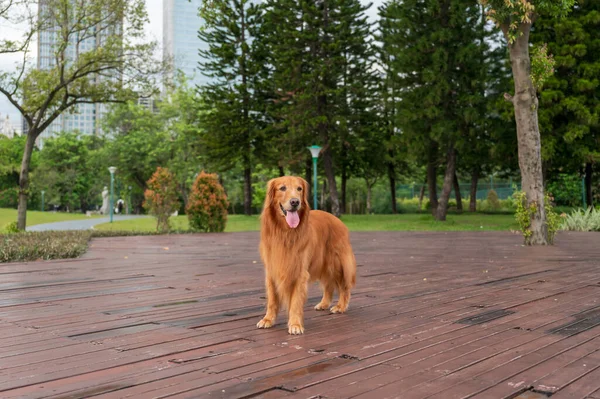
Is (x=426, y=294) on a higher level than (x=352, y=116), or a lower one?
lower

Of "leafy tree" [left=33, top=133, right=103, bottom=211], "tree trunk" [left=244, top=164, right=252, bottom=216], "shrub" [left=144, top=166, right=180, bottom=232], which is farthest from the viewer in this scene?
"leafy tree" [left=33, top=133, right=103, bottom=211]

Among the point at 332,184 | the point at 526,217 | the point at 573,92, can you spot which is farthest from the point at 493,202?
the point at 526,217

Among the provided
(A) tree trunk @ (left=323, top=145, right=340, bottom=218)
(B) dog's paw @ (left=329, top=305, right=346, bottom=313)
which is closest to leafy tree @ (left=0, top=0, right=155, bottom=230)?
(A) tree trunk @ (left=323, top=145, right=340, bottom=218)

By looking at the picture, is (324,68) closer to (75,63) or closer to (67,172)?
(75,63)

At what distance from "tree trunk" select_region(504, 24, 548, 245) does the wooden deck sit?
4692mm

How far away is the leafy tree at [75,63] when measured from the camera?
18.4 m

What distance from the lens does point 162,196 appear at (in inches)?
679

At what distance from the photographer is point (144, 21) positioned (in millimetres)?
19688

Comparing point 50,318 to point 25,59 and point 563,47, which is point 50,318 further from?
point 563,47

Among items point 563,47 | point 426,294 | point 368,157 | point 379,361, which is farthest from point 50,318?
point 368,157

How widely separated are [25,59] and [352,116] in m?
13.2

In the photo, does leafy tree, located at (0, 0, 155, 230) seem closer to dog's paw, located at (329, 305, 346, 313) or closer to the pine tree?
the pine tree

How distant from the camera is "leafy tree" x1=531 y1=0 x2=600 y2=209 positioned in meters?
20.0

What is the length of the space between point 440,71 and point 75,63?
1357 centimetres
